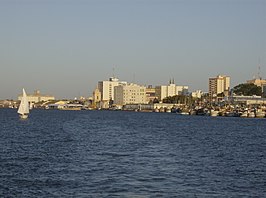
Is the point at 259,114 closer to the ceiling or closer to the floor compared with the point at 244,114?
closer to the ceiling

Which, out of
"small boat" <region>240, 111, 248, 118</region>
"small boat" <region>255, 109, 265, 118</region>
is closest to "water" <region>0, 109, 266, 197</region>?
"small boat" <region>255, 109, 265, 118</region>

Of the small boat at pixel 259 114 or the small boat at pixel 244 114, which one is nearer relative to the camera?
the small boat at pixel 259 114

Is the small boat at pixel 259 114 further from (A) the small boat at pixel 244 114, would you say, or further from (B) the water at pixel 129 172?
(B) the water at pixel 129 172

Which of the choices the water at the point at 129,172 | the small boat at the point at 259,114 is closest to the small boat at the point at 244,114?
the small boat at the point at 259,114

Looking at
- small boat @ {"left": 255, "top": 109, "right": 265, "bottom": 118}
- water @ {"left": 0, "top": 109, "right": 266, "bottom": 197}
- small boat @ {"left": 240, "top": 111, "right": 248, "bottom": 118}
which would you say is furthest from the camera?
small boat @ {"left": 240, "top": 111, "right": 248, "bottom": 118}

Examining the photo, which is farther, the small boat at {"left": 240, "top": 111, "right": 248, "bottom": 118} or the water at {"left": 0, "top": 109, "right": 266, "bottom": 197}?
the small boat at {"left": 240, "top": 111, "right": 248, "bottom": 118}

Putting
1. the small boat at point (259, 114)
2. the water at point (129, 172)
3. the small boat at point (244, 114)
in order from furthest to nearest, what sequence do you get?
1. the small boat at point (244, 114)
2. the small boat at point (259, 114)
3. the water at point (129, 172)

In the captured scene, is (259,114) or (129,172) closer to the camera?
(129,172)

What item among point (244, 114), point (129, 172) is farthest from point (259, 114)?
point (129, 172)

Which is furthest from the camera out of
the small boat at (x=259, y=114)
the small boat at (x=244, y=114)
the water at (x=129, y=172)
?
the small boat at (x=244, y=114)

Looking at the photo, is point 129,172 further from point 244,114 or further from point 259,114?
point 244,114

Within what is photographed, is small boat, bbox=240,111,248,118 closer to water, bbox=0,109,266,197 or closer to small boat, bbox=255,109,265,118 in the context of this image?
small boat, bbox=255,109,265,118

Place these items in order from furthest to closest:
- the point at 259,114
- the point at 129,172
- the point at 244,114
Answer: the point at 244,114, the point at 259,114, the point at 129,172

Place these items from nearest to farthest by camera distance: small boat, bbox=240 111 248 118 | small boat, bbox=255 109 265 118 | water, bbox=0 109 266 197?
water, bbox=0 109 266 197 < small boat, bbox=255 109 265 118 < small boat, bbox=240 111 248 118
